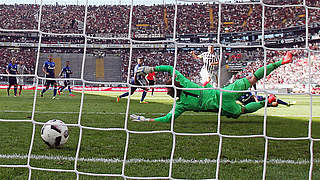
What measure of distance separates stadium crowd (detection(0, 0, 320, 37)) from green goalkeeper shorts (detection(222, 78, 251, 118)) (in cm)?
1719

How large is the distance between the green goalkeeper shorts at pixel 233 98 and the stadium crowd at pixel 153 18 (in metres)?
17.2

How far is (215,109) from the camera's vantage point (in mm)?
5145

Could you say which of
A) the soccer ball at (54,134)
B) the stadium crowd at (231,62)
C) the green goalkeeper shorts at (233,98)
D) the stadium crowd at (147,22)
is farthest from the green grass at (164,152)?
the stadium crowd at (147,22)

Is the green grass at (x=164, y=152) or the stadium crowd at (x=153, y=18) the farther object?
the stadium crowd at (x=153, y=18)

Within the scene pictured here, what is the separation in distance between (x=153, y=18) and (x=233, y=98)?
19821 millimetres

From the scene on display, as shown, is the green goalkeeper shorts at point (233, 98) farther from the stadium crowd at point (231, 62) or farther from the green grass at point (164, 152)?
the stadium crowd at point (231, 62)

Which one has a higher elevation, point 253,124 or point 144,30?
point 144,30

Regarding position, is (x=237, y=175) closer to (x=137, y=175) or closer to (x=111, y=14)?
(x=137, y=175)

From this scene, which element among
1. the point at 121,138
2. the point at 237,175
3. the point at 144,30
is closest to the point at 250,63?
the point at 144,30

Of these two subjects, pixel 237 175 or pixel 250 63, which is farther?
pixel 250 63

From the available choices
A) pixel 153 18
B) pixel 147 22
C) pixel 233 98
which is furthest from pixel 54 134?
pixel 153 18

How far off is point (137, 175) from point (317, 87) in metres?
17.2

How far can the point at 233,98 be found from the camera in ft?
16.2

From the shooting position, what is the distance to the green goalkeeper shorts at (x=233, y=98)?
488 centimetres
